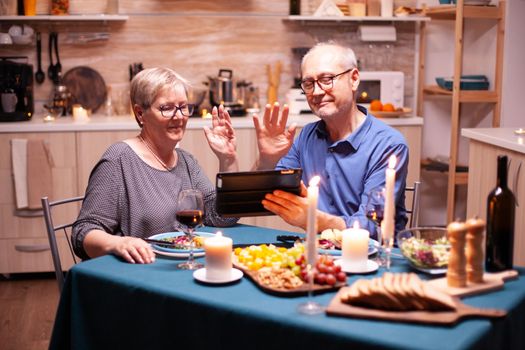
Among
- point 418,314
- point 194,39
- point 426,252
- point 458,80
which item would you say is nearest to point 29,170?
point 194,39

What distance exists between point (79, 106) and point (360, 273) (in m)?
3.27

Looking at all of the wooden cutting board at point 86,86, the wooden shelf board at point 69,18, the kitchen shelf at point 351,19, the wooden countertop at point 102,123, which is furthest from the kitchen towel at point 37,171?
the kitchen shelf at point 351,19

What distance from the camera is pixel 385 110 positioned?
195 inches

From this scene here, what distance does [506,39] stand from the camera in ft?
16.3

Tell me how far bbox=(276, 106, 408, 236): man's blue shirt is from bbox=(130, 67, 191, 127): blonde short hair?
620 mm

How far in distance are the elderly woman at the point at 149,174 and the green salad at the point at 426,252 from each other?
31.4 inches

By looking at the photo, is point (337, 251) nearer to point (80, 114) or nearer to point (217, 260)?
point (217, 260)

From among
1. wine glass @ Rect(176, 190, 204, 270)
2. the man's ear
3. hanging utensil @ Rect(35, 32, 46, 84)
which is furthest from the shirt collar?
hanging utensil @ Rect(35, 32, 46, 84)

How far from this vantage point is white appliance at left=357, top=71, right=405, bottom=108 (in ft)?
16.6

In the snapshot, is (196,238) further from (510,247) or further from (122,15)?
(122,15)

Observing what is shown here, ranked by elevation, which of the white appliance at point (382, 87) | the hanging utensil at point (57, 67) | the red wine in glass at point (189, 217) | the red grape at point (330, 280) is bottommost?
the red grape at point (330, 280)

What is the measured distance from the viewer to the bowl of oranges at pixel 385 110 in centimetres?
490

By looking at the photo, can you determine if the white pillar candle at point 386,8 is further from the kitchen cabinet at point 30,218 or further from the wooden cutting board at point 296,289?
the wooden cutting board at point 296,289

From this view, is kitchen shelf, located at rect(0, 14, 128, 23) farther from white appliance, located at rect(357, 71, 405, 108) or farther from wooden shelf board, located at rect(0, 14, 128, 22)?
white appliance, located at rect(357, 71, 405, 108)
